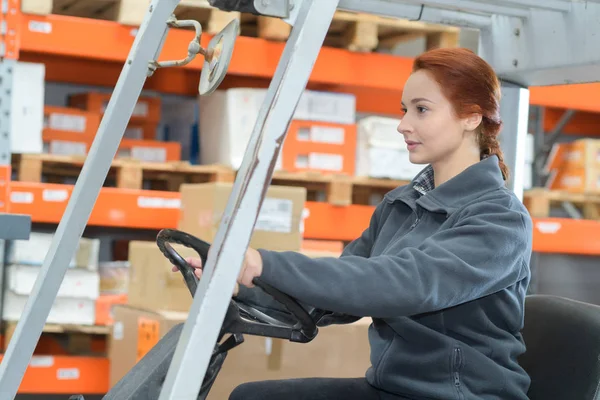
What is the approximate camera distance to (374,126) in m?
5.63

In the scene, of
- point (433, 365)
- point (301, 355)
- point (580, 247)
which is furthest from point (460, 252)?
point (580, 247)

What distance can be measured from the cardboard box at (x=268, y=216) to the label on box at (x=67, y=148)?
112cm

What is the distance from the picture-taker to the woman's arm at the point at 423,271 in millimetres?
1872

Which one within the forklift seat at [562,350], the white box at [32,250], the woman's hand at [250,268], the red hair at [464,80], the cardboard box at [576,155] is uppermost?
the red hair at [464,80]

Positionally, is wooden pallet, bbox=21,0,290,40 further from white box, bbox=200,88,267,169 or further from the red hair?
the red hair

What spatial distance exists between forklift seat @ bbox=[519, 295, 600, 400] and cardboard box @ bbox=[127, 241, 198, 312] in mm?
2079

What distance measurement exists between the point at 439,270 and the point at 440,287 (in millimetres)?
38

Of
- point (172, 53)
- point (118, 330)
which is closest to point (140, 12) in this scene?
point (172, 53)

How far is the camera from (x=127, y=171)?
5.31 metres

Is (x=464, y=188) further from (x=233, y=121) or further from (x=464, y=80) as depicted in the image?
(x=233, y=121)

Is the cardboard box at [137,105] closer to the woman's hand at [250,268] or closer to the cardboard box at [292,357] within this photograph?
the cardboard box at [292,357]

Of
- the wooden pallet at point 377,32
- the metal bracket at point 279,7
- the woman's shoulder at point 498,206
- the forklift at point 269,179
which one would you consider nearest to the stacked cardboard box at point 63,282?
the wooden pallet at point 377,32

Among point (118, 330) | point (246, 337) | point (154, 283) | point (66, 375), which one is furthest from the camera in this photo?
point (66, 375)

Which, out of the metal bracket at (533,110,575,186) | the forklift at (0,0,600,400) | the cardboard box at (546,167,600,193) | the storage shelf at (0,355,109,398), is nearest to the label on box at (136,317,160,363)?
the storage shelf at (0,355,109,398)
